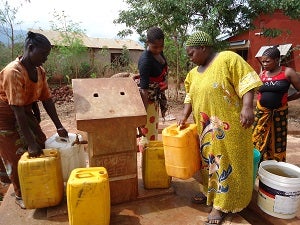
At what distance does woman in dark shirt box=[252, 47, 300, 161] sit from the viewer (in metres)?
3.27

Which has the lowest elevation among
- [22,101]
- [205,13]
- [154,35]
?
[22,101]

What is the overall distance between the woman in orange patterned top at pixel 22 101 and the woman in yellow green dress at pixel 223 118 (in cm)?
142

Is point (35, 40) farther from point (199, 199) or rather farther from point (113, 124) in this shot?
point (199, 199)

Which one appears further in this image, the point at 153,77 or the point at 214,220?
the point at 153,77

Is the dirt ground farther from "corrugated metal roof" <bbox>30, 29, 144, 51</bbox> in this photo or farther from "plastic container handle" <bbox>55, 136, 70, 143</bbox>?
"corrugated metal roof" <bbox>30, 29, 144, 51</bbox>

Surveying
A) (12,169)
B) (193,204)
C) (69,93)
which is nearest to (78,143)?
(12,169)

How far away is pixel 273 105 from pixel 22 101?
2.82 m

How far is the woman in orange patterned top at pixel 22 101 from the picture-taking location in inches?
94.4

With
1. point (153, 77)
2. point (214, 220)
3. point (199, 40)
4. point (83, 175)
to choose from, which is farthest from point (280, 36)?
point (83, 175)

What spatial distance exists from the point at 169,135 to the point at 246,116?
71 centimetres

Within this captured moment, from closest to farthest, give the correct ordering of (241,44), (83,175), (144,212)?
(83,175)
(144,212)
(241,44)

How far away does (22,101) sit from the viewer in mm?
2426

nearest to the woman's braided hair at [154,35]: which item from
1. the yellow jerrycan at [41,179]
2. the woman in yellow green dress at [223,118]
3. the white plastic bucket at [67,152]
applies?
the woman in yellow green dress at [223,118]

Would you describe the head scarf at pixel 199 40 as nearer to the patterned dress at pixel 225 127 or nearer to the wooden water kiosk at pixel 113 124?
the patterned dress at pixel 225 127
